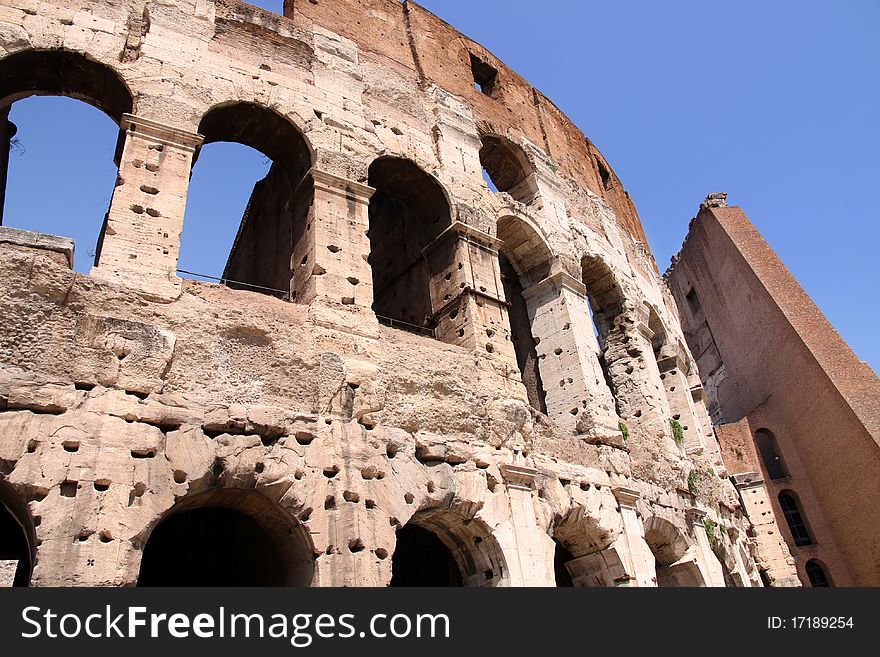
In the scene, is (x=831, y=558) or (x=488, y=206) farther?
(x=831, y=558)

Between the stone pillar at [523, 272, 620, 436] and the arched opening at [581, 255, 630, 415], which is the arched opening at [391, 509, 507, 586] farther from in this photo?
the arched opening at [581, 255, 630, 415]

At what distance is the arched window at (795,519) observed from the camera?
17609mm

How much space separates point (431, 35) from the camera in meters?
11.0

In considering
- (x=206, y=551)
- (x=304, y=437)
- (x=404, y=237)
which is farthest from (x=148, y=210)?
(x=404, y=237)

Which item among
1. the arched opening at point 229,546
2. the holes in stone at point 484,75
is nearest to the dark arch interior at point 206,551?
the arched opening at point 229,546

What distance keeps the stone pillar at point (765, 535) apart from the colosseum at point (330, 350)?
47.3 inches

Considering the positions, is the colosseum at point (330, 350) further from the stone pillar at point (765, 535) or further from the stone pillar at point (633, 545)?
the stone pillar at point (765, 535)

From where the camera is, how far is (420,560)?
8250 millimetres

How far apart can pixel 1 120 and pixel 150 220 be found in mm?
4159

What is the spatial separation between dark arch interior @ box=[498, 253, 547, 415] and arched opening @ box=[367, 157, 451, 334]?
4.80ft

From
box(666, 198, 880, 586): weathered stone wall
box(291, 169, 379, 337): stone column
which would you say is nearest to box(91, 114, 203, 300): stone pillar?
box(291, 169, 379, 337): stone column

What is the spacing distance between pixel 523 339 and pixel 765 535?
8414mm
